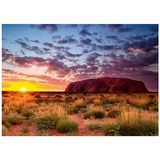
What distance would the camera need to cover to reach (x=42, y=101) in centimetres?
664

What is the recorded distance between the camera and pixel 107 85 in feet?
20.8

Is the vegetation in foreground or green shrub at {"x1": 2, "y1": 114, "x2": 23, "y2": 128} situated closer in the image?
the vegetation in foreground

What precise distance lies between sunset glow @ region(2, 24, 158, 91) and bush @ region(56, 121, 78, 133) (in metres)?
0.76

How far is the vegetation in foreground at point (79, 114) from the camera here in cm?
579

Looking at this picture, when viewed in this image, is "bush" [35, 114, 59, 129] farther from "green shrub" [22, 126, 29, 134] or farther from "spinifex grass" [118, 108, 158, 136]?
"spinifex grass" [118, 108, 158, 136]

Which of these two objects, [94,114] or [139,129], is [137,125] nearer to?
[139,129]

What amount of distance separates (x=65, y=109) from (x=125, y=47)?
65.2 inches

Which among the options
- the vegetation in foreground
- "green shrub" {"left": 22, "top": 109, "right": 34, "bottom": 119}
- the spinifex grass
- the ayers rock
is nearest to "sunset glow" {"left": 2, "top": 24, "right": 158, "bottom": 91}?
the ayers rock

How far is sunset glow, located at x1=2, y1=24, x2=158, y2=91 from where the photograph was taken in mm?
5973

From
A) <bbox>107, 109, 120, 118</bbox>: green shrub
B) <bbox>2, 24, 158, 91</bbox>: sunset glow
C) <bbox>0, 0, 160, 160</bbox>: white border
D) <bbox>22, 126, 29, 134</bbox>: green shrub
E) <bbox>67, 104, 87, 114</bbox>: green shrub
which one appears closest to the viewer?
<bbox>0, 0, 160, 160</bbox>: white border
